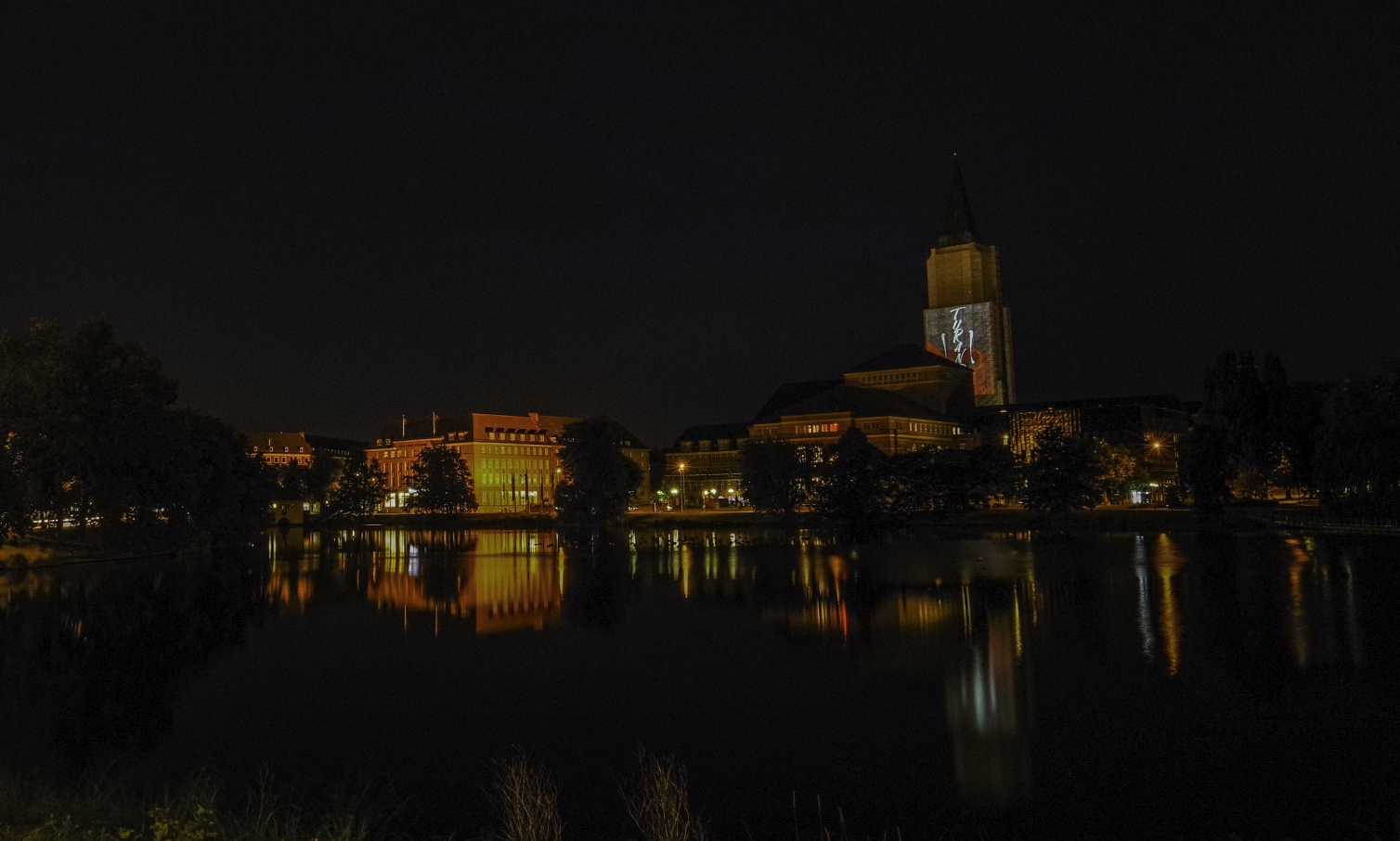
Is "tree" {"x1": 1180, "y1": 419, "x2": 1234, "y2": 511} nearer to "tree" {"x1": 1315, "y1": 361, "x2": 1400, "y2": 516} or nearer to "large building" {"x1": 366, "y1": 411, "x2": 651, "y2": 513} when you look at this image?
"tree" {"x1": 1315, "y1": 361, "x2": 1400, "y2": 516}

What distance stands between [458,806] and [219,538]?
77.4 metres

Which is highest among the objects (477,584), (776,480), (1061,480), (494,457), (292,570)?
(494,457)

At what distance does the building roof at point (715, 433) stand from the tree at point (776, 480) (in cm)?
6990

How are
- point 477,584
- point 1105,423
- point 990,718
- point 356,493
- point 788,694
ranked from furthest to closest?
1. point 1105,423
2. point 356,493
3. point 477,584
4. point 788,694
5. point 990,718

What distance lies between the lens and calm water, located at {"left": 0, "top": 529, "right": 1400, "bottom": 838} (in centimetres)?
1636

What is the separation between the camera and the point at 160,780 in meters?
17.6

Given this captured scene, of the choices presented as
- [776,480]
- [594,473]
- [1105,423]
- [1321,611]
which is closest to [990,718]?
[1321,611]

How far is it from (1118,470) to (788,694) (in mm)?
108192

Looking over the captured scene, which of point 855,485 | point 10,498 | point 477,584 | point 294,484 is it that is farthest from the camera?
point 294,484

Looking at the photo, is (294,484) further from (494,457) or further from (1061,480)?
(1061,480)

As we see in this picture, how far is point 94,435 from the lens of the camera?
64312mm

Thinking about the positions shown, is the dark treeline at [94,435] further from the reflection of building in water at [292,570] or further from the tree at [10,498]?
the reflection of building in water at [292,570]

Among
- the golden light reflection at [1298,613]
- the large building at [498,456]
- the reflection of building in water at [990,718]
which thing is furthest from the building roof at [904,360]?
the reflection of building in water at [990,718]

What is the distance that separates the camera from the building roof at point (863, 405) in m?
155
